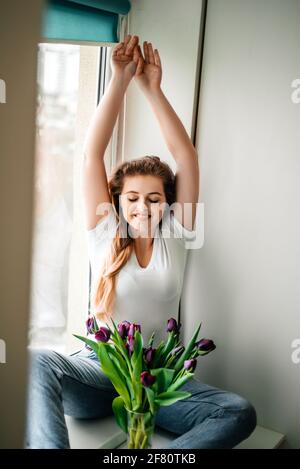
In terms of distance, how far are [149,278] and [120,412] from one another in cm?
37

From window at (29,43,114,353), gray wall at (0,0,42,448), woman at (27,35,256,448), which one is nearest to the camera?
gray wall at (0,0,42,448)

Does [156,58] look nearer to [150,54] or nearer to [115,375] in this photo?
[150,54]

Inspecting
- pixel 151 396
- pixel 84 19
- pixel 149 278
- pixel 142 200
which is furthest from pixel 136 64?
pixel 151 396

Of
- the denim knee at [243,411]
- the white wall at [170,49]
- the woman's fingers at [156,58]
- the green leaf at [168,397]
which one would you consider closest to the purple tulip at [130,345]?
the green leaf at [168,397]

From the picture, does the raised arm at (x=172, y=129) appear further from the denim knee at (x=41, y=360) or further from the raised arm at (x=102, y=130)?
the denim knee at (x=41, y=360)

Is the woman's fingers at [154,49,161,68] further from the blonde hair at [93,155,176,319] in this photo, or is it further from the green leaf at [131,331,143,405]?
the green leaf at [131,331,143,405]

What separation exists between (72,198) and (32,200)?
0.76m

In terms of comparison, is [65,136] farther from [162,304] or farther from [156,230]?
[162,304]

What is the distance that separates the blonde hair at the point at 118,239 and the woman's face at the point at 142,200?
0.02m

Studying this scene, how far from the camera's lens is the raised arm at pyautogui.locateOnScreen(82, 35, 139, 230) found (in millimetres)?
1441

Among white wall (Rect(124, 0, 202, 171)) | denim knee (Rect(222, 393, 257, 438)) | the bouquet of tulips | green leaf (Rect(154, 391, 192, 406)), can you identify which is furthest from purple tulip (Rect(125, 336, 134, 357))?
white wall (Rect(124, 0, 202, 171))

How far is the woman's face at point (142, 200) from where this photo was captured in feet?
4.84

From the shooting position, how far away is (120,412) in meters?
1.29

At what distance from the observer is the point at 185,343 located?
1731mm
